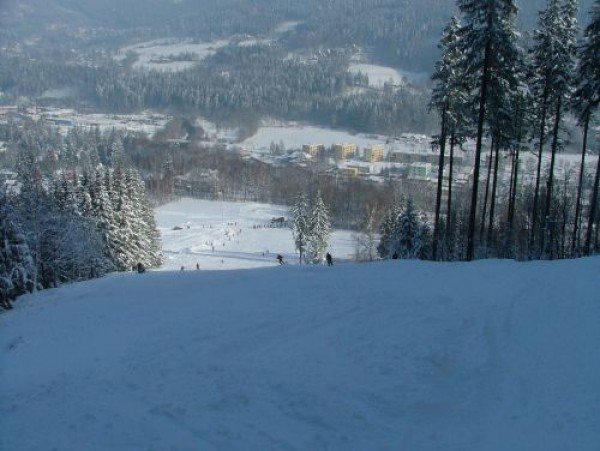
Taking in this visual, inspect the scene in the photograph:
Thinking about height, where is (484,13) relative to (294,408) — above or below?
above

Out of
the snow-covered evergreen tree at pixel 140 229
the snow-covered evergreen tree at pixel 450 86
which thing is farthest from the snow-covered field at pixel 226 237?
the snow-covered evergreen tree at pixel 450 86

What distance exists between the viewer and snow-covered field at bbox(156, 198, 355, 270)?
192 feet

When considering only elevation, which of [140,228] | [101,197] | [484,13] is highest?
[484,13]

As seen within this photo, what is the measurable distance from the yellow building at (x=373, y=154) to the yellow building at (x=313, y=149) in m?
11.3

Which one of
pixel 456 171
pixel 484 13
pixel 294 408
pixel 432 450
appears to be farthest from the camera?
pixel 456 171

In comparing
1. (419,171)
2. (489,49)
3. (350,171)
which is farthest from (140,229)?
(419,171)

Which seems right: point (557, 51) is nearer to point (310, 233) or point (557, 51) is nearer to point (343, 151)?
point (310, 233)

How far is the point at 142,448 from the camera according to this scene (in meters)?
9.00

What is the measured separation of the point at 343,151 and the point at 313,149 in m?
7.71

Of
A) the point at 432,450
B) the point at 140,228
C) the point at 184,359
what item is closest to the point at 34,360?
the point at 184,359

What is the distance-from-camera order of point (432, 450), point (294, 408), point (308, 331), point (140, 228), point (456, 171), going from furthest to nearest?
point (456, 171) < point (140, 228) < point (308, 331) < point (294, 408) < point (432, 450)

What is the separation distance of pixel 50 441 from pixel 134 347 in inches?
151

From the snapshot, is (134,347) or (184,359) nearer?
(184,359)

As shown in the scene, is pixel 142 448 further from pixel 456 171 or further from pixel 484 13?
pixel 456 171
